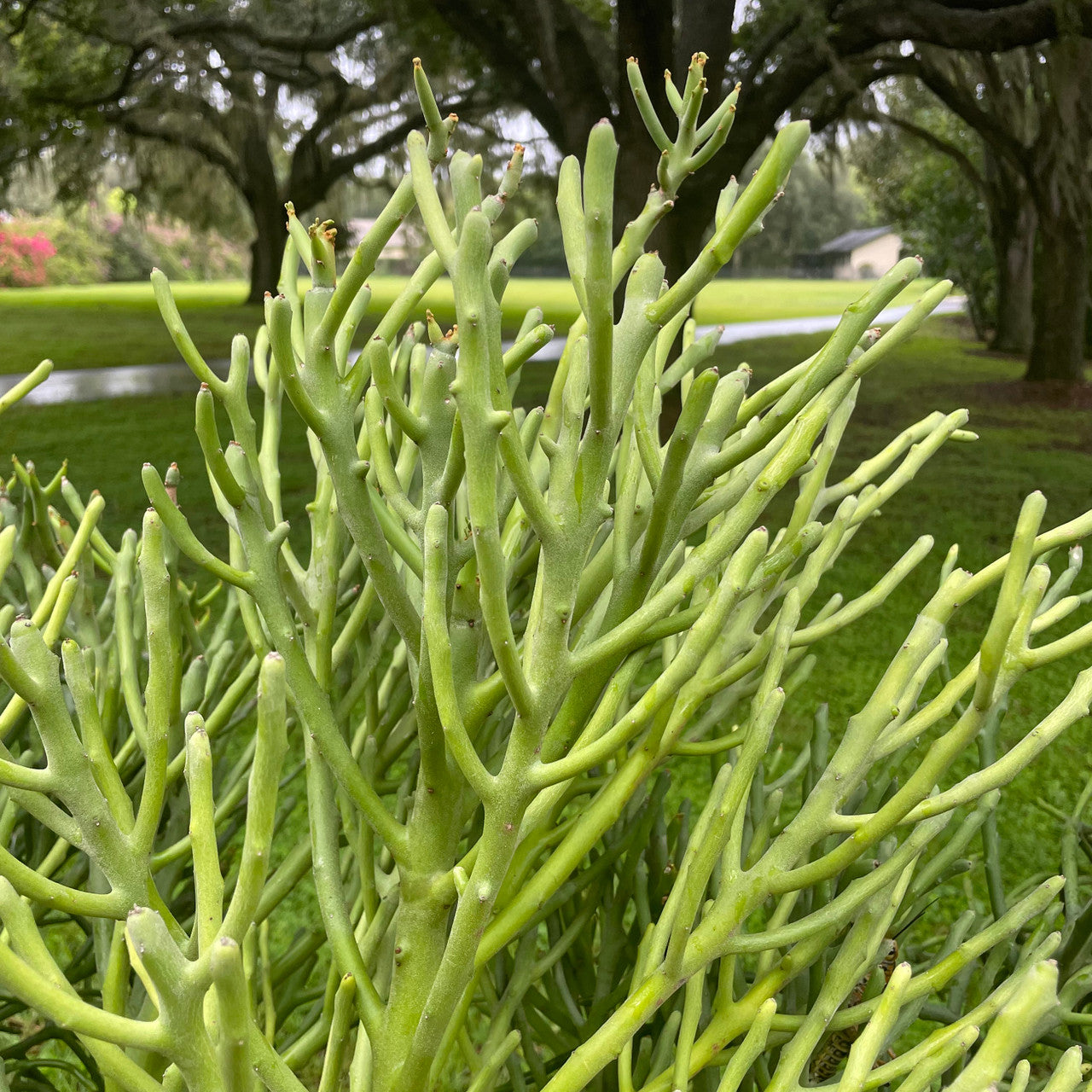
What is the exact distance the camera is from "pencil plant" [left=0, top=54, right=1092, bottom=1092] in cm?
49

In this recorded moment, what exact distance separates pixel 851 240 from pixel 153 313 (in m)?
25.8

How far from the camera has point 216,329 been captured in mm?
13727

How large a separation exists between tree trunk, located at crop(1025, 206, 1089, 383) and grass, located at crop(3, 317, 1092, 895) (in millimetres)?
471

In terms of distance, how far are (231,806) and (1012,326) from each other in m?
14.3

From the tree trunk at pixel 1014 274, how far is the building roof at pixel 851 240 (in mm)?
21429

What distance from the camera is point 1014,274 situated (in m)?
12.5

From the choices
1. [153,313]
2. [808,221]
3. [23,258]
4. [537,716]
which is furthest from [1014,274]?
[808,221]

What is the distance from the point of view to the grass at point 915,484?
338 cm

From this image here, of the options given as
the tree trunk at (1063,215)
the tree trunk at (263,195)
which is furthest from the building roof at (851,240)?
the tree trunk at (1063,215)

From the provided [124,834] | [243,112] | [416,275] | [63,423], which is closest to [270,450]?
[416,275]

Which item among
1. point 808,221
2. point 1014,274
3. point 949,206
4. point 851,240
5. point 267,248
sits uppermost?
point 808,221

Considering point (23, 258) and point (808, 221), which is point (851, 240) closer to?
point (808, 221)

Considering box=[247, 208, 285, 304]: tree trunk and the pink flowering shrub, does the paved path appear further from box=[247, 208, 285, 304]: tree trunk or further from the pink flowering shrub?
the pink flowering shrub

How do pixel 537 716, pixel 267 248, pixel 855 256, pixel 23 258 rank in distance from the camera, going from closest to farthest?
pixel 537 716 < pixel 267 248 < pixel 23 258 < pixel 855 256
